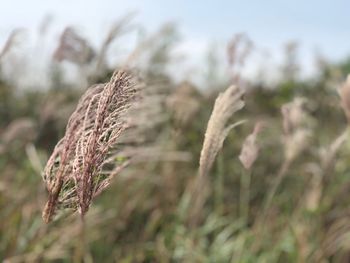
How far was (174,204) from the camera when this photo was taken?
3.16m

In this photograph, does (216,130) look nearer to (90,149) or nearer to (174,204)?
(90,149)

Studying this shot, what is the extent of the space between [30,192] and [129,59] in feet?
6.07

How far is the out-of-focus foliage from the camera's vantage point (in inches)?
96.3

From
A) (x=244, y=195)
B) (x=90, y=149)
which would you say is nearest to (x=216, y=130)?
(x=90, y=149)

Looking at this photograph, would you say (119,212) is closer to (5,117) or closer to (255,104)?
(5,117)

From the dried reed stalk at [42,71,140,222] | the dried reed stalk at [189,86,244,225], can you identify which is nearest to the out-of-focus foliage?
the dried reed stalk at [189,86,244,225]

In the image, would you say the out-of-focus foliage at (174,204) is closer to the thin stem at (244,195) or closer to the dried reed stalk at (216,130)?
the thin stem at (244,195)

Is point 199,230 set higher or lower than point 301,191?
higher

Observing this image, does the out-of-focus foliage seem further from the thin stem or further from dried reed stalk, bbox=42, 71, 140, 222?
dried reed stalk, bbox=42, 71, 140, 222

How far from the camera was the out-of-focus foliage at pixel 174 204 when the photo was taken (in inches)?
96.3

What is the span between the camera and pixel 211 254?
256 centimetres

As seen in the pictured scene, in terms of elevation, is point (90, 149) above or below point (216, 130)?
above

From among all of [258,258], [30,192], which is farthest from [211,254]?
[30,192]

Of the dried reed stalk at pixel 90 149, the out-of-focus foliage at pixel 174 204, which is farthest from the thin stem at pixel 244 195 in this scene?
the dried reed stalk at pixel 90 149
